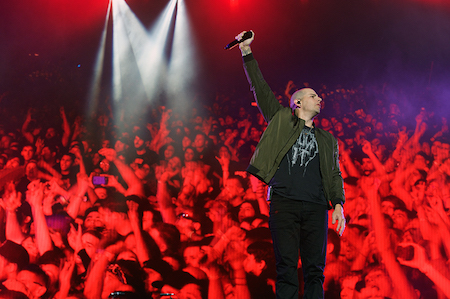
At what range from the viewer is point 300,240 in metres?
1.59

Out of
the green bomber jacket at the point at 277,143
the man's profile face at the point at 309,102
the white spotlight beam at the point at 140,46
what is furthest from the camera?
A: the white spotlight beam at the point at 140,46

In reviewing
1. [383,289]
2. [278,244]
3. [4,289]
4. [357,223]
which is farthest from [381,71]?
[4,289]

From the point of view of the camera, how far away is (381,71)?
3279 mm

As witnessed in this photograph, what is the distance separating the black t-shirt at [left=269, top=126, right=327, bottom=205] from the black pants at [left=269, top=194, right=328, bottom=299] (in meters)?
0.04

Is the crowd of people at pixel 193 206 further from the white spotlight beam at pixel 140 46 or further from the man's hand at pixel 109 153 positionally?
the white spotlight beam at pixel 140 46

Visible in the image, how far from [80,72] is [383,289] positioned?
3151 mm

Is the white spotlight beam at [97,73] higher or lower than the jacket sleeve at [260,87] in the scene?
higher

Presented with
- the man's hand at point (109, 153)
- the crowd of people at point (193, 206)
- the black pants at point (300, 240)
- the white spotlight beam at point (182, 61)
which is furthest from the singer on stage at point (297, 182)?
the man's hand at point (109, 153)

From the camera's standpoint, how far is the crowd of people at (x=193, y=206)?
8.78ft

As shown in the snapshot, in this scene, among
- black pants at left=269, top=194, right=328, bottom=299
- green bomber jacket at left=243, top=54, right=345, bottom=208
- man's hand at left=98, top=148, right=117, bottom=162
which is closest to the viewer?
black pants at left=269, top=194, right=328, bottom=299

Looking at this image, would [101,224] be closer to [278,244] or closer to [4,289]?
[4,289]

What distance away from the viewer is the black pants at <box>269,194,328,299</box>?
1484mm

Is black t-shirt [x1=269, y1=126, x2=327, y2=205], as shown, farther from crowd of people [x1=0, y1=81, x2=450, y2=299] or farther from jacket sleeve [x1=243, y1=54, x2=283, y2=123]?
crowd of people [x1=0, y1=81, x2=450, y2=299]

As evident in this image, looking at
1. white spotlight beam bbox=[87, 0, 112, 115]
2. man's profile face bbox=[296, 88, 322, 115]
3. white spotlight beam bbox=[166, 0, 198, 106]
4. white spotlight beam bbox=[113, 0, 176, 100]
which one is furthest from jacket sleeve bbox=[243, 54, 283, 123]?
white spotlight beam bbox=[87, 0, 112, 115]
